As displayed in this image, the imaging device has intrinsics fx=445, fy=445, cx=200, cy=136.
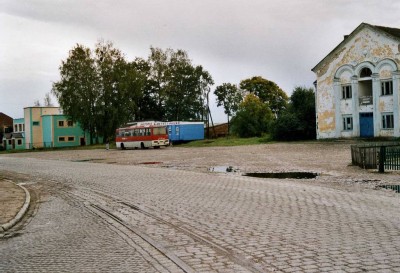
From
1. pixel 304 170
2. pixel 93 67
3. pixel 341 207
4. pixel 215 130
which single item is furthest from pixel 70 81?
pixel 341 207

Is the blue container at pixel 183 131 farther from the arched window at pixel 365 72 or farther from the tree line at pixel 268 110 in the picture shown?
the arched window at pixel 365 72

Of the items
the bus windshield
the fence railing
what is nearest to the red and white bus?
the bus windshield

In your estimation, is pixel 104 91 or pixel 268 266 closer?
pixel 268 266

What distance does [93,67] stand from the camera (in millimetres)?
68938

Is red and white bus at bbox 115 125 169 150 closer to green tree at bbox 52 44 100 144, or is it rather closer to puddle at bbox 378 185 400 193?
green tree at bbox 52 44 100 144

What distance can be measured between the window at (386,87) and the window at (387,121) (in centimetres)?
216

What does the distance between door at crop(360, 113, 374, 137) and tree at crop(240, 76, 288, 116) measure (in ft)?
151

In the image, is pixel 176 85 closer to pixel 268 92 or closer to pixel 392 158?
pixel 268 92

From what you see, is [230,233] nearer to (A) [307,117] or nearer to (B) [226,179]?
(B) [226,179]

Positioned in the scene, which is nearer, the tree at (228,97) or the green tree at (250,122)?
the green tree at (250,122)

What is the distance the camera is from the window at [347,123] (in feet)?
153

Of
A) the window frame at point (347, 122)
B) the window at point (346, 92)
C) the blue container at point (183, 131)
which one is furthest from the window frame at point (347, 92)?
the blue container at point (183, 131)

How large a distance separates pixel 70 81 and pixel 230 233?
6430 centimetres

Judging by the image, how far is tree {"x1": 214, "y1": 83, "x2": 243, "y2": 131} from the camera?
93088 mm
